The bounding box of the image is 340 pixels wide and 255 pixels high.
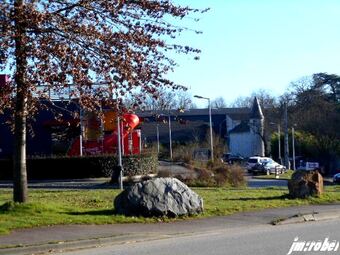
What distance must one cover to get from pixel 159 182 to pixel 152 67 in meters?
3.16

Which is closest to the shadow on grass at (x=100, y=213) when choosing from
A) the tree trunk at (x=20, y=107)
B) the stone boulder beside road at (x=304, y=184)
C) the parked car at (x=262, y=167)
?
the tree trunk at (x=20, y=107)

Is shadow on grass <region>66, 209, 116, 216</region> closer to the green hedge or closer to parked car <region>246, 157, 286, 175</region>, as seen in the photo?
the green hedge

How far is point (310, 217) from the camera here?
677 inches

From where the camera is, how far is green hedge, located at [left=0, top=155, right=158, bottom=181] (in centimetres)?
3728

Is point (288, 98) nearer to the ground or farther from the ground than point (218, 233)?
farther from the ground

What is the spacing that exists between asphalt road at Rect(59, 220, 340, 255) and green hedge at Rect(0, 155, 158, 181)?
22603mm

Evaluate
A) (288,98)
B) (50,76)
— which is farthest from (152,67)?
(288,98)

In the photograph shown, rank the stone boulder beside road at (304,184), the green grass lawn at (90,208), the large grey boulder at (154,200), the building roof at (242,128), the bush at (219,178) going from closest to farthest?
the green grass lawn at (90,208)
the large grey boulder at (154,200)
the stone boulder beside road at (304,184)
the bush at (219,178)
the building roof at (242,128)

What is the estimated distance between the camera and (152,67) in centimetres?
1515

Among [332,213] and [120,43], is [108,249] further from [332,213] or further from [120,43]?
[332,213]

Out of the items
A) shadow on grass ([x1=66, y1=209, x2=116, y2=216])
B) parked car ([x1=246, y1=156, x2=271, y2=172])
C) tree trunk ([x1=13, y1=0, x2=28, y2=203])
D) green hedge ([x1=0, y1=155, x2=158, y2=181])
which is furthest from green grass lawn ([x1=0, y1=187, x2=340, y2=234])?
parked car ([x1=246, y1=156, x2=271, y2=172])

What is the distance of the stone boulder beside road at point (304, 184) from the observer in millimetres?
21719

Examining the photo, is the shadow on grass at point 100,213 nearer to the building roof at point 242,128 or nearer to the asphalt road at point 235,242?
the asphalt road at point 235,242

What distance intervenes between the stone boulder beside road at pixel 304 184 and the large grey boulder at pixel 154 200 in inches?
251
